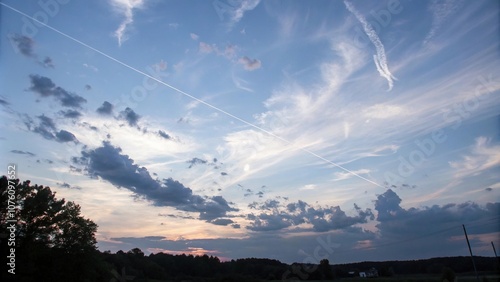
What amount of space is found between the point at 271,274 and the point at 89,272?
104 metres

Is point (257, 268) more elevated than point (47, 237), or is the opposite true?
point (47, 237)

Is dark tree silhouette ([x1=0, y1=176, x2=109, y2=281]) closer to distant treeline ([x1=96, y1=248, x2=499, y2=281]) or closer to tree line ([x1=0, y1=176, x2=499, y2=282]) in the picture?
tree line ([x1=0, y1=176, x2=499, y2=282])

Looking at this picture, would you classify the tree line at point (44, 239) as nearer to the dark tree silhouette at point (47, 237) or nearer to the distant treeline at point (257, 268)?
the dark tree silhouette at point (47, 237)

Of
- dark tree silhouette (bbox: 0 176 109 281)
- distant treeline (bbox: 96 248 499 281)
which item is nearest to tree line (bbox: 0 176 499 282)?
dark tree silhouette (bbox: 0 176 109 281)

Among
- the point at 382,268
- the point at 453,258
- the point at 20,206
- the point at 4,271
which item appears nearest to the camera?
the point at 4,271

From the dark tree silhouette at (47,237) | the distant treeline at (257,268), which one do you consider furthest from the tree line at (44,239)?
the distant treeline at (257,268)

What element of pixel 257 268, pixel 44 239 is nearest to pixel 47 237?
pixel 44 239

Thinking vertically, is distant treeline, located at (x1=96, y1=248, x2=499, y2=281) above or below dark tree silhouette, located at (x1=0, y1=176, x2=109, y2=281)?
below

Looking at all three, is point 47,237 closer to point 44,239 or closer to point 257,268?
point 44,239

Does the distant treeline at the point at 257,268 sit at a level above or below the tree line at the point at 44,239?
below

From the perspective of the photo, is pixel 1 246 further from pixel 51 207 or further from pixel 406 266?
pixel 406 266

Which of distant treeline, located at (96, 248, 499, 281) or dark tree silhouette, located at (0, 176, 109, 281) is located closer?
dark tree silhouette, located at (0, 176, 109, 281)

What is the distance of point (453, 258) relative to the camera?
140 m

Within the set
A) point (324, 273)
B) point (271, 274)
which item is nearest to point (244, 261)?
point (271, 274)
